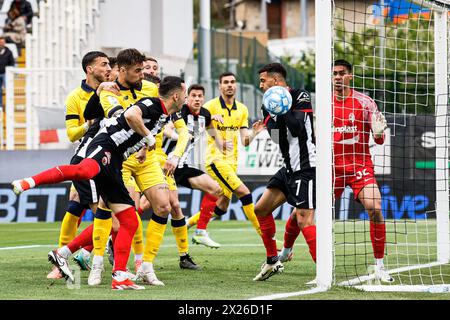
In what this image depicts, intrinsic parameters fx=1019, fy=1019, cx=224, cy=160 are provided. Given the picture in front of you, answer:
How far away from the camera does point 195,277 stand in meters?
10.2

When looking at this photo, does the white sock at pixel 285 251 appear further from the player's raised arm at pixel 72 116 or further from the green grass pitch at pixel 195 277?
the player's raised arm at pixel 72 116

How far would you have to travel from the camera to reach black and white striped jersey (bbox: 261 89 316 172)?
9844 mm

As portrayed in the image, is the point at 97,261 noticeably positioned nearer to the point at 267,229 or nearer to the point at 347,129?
the point at 267,229

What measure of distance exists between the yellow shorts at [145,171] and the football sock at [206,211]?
4.10 metres

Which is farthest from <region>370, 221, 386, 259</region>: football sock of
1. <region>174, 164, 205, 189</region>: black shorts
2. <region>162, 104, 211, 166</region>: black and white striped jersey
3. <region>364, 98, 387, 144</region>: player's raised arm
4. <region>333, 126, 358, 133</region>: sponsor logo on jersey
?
<region>162, 104, 211, 166</region>: black and white striped jersey

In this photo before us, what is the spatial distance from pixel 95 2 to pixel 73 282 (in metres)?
19.9

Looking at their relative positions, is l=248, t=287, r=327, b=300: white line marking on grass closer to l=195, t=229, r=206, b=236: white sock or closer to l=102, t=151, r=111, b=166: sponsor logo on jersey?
l=102, t=151, r=111, b=166: sponsor logo on jersey

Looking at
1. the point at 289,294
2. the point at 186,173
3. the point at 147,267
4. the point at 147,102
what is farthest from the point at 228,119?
the point at 289,294

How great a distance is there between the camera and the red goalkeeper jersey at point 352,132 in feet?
34.6

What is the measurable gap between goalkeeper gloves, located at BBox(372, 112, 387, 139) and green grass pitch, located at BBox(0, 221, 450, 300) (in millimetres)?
1568
